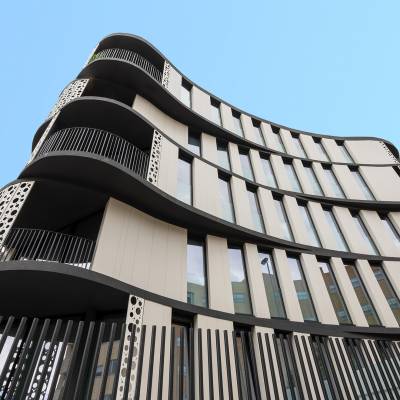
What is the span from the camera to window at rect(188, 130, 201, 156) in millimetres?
14250

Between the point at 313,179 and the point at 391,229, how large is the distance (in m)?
4.48

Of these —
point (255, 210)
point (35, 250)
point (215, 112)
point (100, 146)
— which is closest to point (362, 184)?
point (255, 210)

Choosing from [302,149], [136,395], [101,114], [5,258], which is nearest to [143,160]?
[101,114]

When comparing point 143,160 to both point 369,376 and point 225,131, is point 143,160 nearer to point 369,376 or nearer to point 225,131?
point 225,131

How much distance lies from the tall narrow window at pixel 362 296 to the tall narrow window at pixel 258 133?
8095 mm

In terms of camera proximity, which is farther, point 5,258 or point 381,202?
point 381,202

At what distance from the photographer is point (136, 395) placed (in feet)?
13.6

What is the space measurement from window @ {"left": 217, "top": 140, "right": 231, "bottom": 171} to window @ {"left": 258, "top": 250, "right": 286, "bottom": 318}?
15.0ft

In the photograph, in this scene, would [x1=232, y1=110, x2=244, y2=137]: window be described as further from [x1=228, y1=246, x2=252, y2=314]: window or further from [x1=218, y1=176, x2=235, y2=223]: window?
[x1=228, y1=246, x2=252, y2=314]: window

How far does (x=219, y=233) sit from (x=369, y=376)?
6.24 meters

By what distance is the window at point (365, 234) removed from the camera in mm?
14344

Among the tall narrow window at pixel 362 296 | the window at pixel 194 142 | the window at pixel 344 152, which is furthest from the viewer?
the window at pixel 344 152

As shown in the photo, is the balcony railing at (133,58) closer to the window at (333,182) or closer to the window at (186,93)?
the window at (186,93)

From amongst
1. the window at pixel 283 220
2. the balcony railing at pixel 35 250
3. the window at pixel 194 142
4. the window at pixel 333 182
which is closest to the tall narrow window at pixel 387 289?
the window at pixel 283 220
